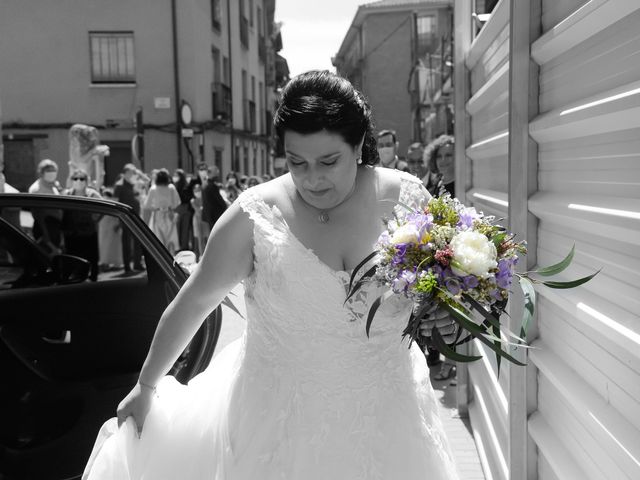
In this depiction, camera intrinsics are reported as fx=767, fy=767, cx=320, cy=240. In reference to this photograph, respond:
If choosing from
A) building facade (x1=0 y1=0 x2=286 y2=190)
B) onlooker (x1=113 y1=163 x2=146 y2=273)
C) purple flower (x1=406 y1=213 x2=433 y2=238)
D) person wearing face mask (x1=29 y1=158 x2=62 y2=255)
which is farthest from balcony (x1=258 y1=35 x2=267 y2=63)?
purple flower (x1=406 y1=213 x2=433 y2=238)

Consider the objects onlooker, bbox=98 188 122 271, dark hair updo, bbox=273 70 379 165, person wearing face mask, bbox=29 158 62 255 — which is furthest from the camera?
onlooker, bbox=98 188 122 271

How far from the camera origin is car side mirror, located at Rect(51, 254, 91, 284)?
4730 millimetres

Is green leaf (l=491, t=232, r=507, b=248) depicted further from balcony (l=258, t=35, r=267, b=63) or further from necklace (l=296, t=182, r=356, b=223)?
balcony (l=258, t=35, r=267, b=63)

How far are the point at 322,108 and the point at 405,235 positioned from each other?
49 cm

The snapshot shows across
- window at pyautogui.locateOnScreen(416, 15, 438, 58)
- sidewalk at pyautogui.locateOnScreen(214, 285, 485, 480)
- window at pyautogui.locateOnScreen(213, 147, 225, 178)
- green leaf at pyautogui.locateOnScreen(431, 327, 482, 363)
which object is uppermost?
window at pyautogui.locateOnScreen(416, 15, 438, 58)

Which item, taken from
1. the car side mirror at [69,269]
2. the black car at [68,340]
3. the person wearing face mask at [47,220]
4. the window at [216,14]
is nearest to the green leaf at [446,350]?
the black car at [68,340]

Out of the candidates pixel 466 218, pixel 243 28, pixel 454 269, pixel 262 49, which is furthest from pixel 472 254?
pixel 262 49

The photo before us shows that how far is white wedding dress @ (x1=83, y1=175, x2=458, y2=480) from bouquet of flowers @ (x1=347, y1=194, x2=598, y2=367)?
325 mm

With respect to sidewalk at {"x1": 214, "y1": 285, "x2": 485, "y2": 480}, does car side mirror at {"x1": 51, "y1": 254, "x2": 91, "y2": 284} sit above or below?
above

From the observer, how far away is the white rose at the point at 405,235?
1953 millimetres

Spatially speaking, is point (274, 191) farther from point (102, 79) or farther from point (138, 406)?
point (102, 79)

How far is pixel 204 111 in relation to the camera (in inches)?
963

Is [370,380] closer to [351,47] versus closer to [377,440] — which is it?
[377,440]

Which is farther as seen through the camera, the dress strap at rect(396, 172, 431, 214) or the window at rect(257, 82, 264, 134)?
the window at rect(257, 82, 264, 134)
